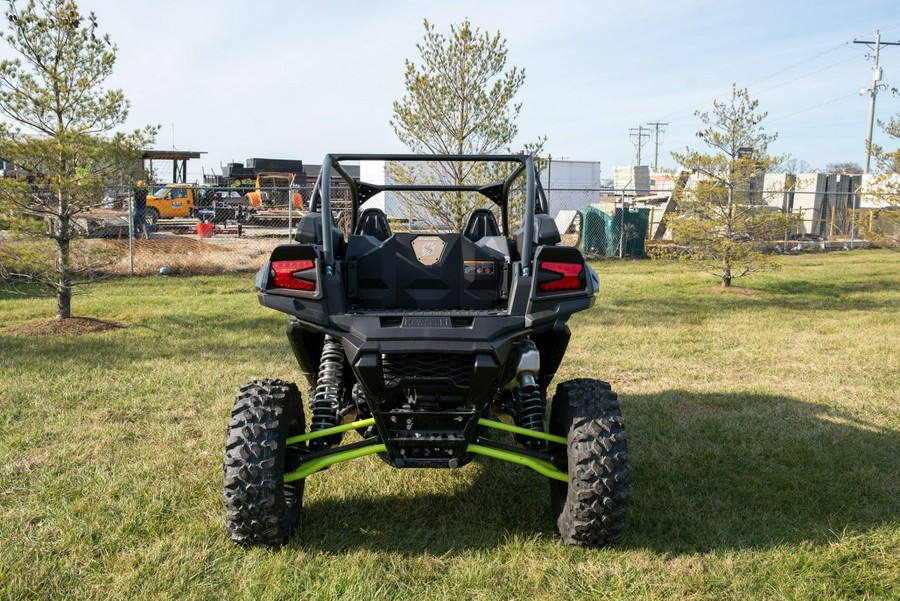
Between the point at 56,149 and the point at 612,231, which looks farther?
the point at 612,231

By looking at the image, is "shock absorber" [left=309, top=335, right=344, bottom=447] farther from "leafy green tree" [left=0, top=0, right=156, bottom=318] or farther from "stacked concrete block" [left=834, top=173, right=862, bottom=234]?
"stacked concrete block" [left=834, top=173, right=862, bottom=234]

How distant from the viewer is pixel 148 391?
581cm

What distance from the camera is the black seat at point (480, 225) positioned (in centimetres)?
476

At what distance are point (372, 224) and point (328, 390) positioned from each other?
4.93 ft

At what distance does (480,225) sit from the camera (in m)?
4.79

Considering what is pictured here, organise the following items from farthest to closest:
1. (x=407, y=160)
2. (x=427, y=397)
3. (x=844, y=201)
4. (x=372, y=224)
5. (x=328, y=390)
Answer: (x=844, y=201), (x=372, y=224), (x=407, y=160), (x=328, y=390), (x=427, y=397)

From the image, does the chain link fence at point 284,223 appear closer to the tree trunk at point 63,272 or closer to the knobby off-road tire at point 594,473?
the tree trunk at point 63,272

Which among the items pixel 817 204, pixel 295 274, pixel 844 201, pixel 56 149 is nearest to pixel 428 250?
pixel 295 274

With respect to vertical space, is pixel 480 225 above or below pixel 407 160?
below

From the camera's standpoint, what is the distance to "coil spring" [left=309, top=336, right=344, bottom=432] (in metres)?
3.57

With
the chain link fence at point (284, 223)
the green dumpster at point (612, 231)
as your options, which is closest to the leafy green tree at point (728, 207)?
the chain link fence at point (284, 223)

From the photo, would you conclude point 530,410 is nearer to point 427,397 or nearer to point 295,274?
point 427,397

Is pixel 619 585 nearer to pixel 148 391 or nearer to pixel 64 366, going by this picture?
pixel 148 391

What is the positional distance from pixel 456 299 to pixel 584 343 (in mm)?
4408
